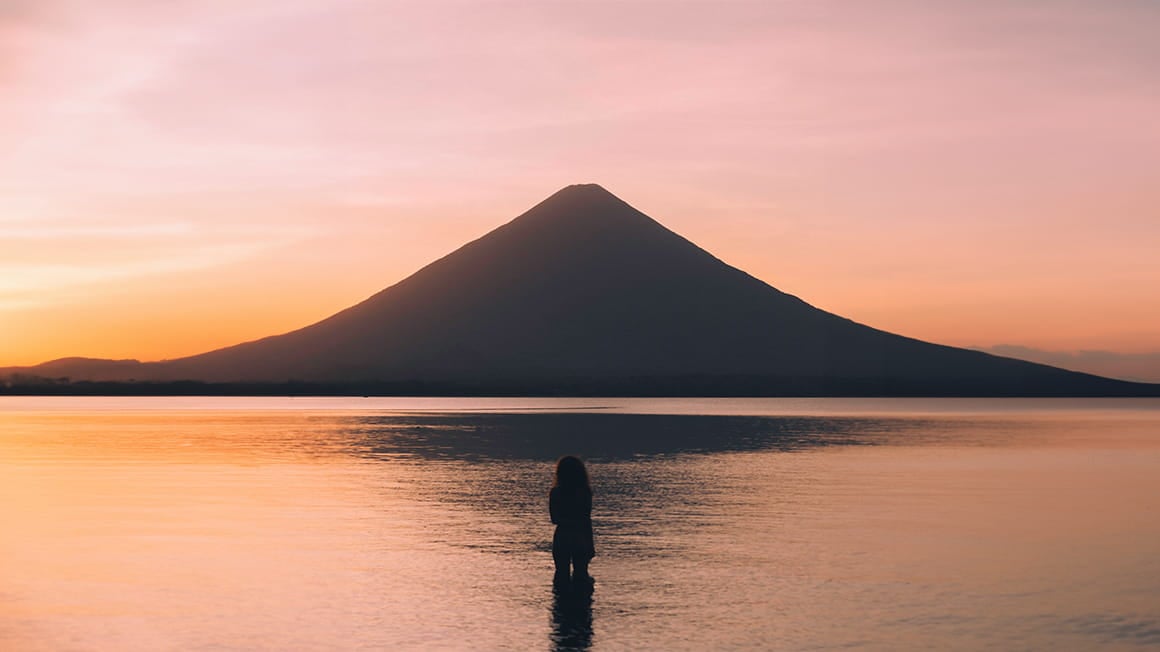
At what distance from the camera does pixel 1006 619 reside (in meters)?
16.3

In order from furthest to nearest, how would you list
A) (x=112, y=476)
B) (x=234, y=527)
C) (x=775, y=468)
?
(x=775, y=468) → (x=112, y=476) → (x=234, y=527)

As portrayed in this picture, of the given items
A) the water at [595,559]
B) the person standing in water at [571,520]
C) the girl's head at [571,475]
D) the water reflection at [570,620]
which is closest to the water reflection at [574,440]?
the water at [595,559]

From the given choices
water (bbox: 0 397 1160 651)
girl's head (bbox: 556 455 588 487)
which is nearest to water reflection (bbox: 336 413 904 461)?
water (bbox: 0 397 1160 651)

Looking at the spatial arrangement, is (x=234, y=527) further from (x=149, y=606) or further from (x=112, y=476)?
(x=112, y=476)

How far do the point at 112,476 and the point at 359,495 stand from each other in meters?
11.8

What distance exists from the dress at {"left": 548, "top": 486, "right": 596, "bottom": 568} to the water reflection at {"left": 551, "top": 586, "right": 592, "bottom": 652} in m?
0.55

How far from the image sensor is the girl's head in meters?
18.4

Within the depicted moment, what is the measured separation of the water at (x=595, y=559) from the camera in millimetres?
15414

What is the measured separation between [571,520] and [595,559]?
3048mm

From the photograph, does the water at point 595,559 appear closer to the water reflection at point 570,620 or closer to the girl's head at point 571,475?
the water reflection at point 570,620

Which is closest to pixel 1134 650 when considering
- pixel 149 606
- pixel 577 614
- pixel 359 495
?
pixel 577 614

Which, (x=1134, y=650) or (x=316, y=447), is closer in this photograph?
(x=1134, y=650)

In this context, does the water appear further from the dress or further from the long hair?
the long hair

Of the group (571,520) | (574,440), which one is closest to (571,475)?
(571,520)
